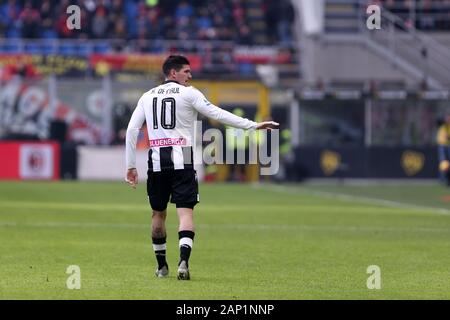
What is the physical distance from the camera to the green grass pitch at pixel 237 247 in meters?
11.6

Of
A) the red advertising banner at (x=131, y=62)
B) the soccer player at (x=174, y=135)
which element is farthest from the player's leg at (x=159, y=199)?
the red advertising banner at (x=131, y=62)

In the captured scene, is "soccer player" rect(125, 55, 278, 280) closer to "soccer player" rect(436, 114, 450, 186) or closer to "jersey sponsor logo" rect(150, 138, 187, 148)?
"jersey sponsor logo" rect(150, 138, 187, 148)

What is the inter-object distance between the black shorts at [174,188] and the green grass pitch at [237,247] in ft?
2.34

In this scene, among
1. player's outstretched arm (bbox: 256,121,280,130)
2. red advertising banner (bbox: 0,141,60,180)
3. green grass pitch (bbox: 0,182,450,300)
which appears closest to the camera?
green grass pitch (bbox: 0,182,450,300)

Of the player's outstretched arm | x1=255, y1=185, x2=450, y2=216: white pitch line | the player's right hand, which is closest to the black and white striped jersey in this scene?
the player's right hand

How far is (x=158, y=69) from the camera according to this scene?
45.7 m

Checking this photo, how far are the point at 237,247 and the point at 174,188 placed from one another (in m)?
4.06

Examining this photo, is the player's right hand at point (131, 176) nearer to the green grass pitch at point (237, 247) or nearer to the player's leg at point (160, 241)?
the player's leg at point (160, 241)

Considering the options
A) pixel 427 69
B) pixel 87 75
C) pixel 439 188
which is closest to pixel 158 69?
pixel 87 75

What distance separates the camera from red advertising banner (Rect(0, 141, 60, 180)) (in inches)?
1609

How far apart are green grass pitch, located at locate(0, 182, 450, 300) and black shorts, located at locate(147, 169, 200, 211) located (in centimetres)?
71

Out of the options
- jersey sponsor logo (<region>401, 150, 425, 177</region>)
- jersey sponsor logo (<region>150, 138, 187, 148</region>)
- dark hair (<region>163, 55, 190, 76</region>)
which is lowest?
jersey sponsor logo (<region>401, 150, 425, 177</region>)

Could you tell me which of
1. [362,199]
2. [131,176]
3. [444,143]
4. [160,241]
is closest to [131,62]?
[444,143]
